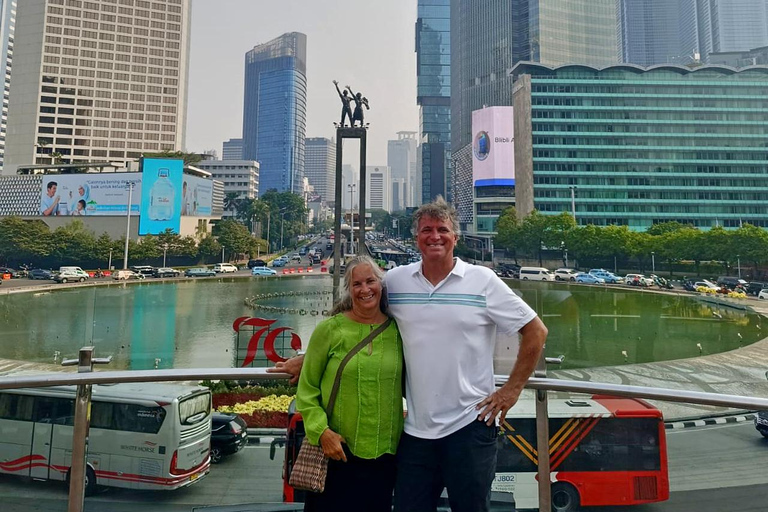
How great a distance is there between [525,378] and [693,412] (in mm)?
1131

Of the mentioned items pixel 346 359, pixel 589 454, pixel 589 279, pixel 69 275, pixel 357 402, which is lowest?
pixel 589 454

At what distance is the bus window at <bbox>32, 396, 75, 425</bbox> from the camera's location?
6.96 feet

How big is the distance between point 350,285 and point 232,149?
207 m

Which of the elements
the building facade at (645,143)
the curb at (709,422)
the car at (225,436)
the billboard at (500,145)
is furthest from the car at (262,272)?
the billboard at (500,145)

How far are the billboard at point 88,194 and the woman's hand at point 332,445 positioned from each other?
5607 centimetres

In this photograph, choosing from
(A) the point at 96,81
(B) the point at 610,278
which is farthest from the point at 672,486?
(A) the point at 96,81

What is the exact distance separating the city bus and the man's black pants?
0.58ft

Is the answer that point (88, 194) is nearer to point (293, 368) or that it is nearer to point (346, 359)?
point (293, 368)

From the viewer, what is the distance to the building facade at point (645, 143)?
201 ft

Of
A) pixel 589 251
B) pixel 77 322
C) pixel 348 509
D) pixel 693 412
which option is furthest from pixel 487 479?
pixel 589 251

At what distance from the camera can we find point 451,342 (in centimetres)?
179

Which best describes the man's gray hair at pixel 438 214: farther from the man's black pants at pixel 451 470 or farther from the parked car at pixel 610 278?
the parked car at pixel 610 278

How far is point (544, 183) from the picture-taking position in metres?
63.5

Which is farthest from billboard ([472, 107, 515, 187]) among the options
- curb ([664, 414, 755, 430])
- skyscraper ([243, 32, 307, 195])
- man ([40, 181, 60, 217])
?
skyscraper ([243, 32, 307, 195])
